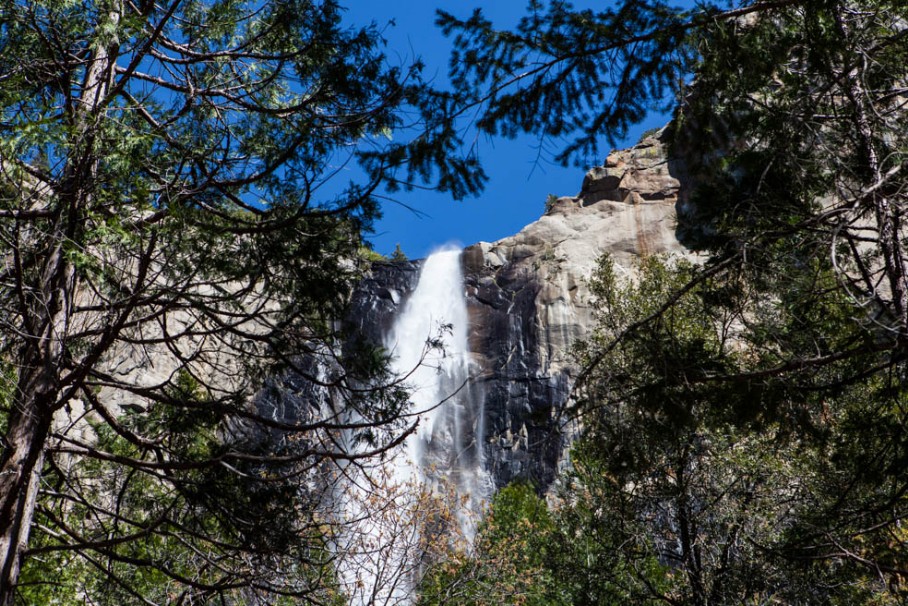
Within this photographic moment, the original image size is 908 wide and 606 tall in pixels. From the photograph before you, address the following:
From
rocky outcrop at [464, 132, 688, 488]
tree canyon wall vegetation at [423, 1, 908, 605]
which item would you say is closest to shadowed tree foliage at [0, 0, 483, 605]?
tree canyon wall vegetation at [423, 1, 908, 605]

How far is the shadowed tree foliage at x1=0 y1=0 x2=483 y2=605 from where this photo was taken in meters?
4.04

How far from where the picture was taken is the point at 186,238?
4.62m

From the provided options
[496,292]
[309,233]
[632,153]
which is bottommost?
[309,233]

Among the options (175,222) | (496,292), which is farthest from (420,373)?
(175,222)

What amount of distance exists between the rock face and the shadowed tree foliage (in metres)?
22.1

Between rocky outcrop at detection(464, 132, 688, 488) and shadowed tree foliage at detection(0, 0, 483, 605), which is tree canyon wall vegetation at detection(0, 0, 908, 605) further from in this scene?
rocky outcrop at detection(464, 132, 688, 488)

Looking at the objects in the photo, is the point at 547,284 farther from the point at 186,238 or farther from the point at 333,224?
the point at 186,238

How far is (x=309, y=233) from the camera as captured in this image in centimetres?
545

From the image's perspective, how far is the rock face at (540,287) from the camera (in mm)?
28922

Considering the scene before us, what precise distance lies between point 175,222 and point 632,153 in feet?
107

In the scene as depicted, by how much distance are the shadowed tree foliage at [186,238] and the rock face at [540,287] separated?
22131 mm

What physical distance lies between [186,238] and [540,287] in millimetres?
26886

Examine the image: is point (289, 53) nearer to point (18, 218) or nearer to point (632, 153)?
point (18, 218)

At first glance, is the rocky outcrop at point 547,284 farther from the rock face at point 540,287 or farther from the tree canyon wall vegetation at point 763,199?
the tree canyon wall vegetation at point 763,199
